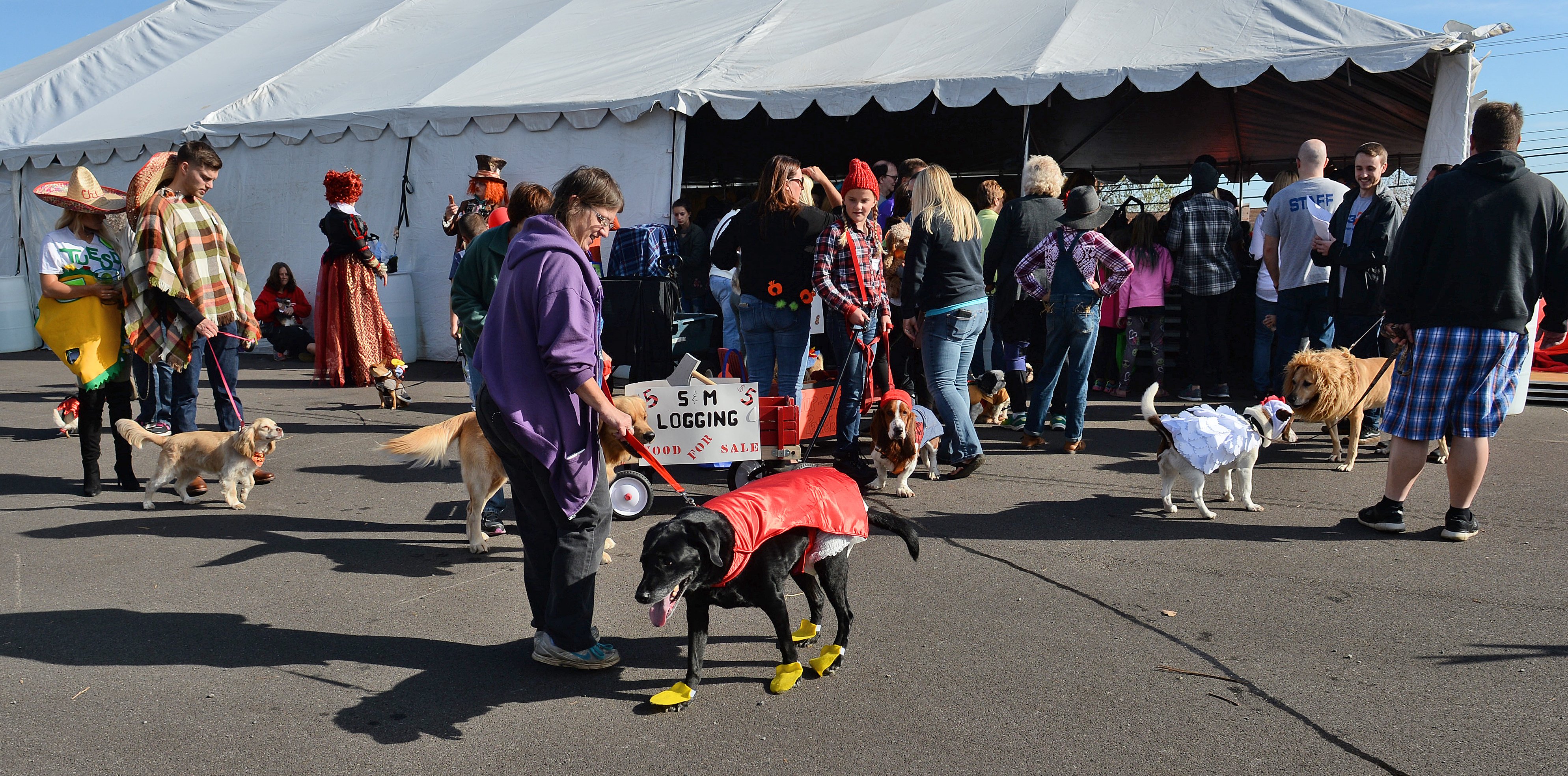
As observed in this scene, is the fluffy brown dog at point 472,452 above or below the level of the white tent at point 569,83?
below

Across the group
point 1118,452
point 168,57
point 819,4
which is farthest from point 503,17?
point 1118,452

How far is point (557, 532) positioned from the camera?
141 inches

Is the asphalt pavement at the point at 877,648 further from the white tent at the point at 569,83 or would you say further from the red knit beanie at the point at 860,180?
the white tent at the point at 569,83

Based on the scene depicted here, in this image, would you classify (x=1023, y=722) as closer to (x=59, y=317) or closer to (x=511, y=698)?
(x=511, y=698)

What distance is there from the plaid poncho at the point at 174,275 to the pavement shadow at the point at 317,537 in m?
0.96

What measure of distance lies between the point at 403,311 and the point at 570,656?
9477 mm

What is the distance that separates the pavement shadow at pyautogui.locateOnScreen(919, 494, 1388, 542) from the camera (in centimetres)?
526

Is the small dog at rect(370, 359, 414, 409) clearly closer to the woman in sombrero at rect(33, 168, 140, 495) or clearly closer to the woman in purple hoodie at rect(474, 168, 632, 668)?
the woman in sombrero at rect(33, 168, 140, 495)

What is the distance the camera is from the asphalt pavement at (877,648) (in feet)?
10.3

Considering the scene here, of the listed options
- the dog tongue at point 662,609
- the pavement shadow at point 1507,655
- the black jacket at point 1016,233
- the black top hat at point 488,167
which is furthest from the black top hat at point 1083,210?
the black top hat at point 488,167

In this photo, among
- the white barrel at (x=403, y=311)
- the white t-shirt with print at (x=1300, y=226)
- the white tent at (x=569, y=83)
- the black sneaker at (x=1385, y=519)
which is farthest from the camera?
the white barrel at (x=403, y=311)

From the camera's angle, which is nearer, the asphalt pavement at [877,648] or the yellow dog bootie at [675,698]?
the asphalt pavement at [877,648]

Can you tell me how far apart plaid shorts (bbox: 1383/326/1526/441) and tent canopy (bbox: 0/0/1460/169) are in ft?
15.0

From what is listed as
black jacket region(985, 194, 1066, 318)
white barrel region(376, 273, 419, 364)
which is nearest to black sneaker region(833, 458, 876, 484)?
black jacket region(985, 194, 1066, 318)
